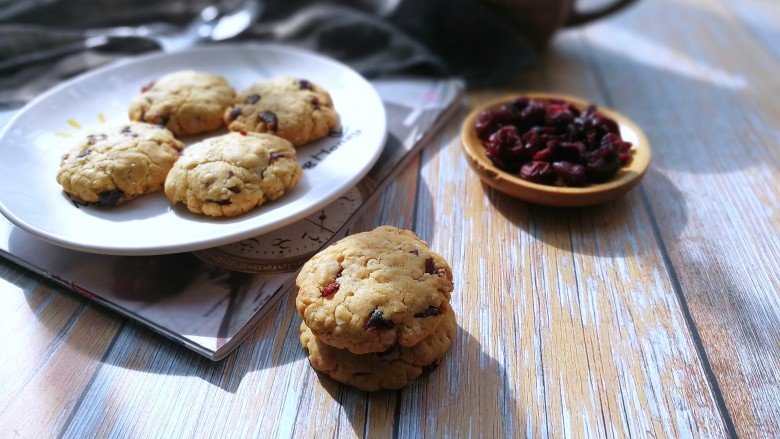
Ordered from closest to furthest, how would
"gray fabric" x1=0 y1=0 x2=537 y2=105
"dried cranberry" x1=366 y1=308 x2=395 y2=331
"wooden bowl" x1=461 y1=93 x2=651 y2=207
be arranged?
1. "dried cranberry" x1=366 y1=308 x2=395 y2=331
2. "wooden bowl" x1=461 y1=93 x2=651 y2=207
3. "gray fabric" x1=0 y1=0 x2=537 y2=105

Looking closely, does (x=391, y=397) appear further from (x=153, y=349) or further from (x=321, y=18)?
(x=321, y=18)

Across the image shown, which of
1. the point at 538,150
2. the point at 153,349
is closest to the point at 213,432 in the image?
the point at 153,349

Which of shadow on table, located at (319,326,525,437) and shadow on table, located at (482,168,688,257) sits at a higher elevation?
shadow on table, located at (319,326,525,437)

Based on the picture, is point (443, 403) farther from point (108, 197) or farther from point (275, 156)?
point (108, 197)

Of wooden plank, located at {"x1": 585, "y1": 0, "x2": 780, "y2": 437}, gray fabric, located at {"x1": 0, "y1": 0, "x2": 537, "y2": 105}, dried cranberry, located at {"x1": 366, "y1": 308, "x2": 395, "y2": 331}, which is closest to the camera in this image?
dried cranberry, located at {"x1": 366, "y1": 308, "x2": 395, "y2": 331}

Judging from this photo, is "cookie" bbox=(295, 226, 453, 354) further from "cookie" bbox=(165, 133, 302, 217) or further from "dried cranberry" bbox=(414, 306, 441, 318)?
"cookie" bbox=(165, 133, 302, 217)

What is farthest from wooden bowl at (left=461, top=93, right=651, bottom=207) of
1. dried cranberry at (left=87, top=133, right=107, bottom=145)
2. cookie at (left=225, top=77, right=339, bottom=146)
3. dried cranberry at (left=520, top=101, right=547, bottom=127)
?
dried cranberry at (left=87, top=133, right=107, bottom=145)

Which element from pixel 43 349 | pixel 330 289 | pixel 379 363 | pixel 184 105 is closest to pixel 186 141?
pixel 184 105
